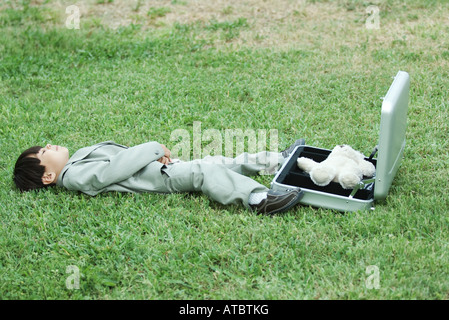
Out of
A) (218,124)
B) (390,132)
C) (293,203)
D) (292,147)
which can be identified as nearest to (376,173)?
(390,132)

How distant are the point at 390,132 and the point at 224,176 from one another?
102cm

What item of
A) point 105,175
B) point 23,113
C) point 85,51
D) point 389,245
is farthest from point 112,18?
point 389,245

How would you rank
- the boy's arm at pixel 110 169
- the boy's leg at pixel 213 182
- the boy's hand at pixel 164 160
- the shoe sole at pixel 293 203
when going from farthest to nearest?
1. the boy's hand at pixel 164 160
2. the boy's arm at pixel 110 169
3. the boy's leg at pixel 213 182
4. the shoe sole at pixel 293 203

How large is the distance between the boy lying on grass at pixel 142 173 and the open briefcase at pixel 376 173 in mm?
137

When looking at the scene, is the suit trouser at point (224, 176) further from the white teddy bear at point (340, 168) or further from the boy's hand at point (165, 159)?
the white teddy bear at point (340, 168)

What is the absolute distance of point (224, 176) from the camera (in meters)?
3.24

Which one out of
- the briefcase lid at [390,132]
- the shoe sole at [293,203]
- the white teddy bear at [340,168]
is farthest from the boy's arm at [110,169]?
the briefcase lid at [390,132]

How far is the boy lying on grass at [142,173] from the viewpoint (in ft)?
10.4

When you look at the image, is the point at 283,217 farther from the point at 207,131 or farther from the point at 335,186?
the point at 207,131

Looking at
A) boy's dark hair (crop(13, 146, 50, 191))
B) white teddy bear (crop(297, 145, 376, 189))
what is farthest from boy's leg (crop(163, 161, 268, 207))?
boy's dark hair (crop(13, 146, 50, 191))

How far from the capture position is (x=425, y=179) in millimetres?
3379

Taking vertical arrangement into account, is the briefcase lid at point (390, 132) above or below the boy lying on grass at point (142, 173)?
above

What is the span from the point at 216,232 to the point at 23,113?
248 centimetres

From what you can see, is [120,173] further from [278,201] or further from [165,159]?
[278,201]
